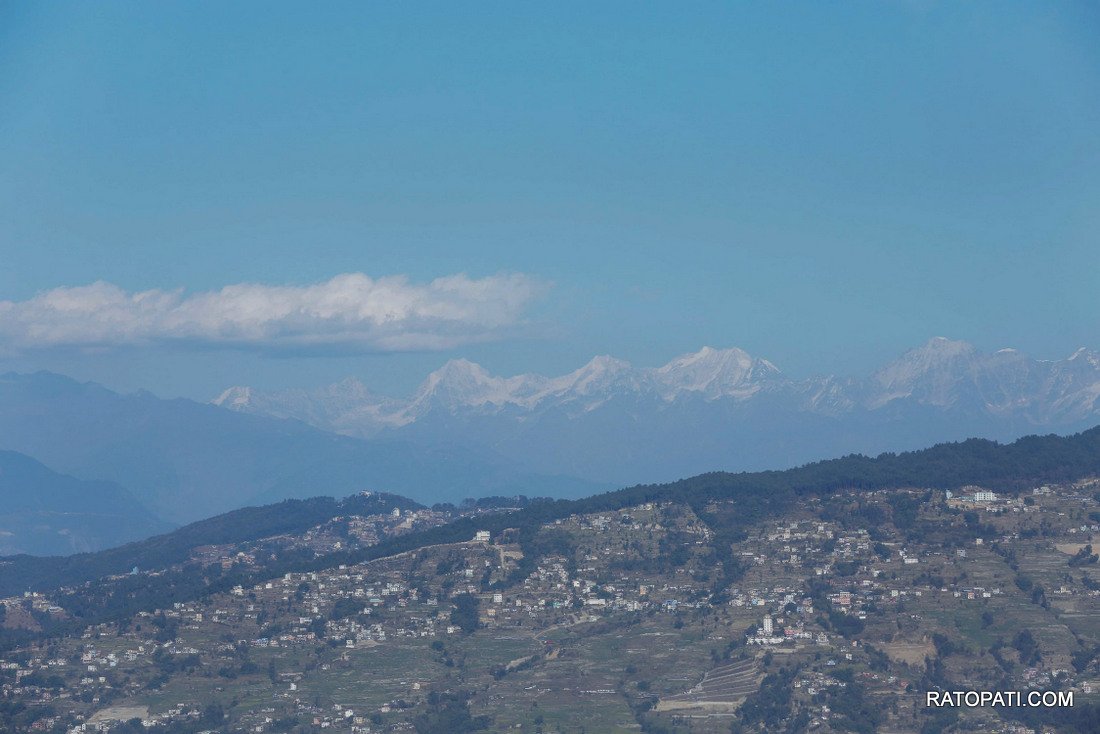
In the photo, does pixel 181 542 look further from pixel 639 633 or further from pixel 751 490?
pixel 639 633

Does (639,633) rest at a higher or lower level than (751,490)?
lower

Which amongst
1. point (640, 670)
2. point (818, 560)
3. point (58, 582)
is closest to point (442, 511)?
point (58, 582)

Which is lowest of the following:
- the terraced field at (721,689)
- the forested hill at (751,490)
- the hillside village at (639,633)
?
the terraced field at (721,689)

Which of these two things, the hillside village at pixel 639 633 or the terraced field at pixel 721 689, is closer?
the terraced field at pixel 721 689

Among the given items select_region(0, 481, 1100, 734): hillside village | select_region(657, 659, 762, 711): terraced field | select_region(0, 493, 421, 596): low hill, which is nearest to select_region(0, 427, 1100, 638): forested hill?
select_region(0, 481, 1100, 734): hillside village

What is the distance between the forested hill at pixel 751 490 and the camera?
95188mm

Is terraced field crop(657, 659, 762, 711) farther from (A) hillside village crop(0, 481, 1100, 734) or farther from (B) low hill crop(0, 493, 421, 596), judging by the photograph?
(B) low hill crop(0, 493, 421, 596)

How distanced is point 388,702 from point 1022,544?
37187mm

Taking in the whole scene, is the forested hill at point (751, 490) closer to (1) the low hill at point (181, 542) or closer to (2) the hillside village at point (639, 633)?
→ (2) the hillside village at point (639, 633)

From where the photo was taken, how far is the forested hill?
3748 inches

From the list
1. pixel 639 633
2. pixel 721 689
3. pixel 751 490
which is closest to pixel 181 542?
pixel 751 490

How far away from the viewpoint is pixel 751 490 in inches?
4021

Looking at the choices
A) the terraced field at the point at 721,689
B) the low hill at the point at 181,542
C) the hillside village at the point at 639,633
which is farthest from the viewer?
the low hill at the point at 181,542

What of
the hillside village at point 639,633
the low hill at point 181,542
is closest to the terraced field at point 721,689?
the hillside village at point 639,633
